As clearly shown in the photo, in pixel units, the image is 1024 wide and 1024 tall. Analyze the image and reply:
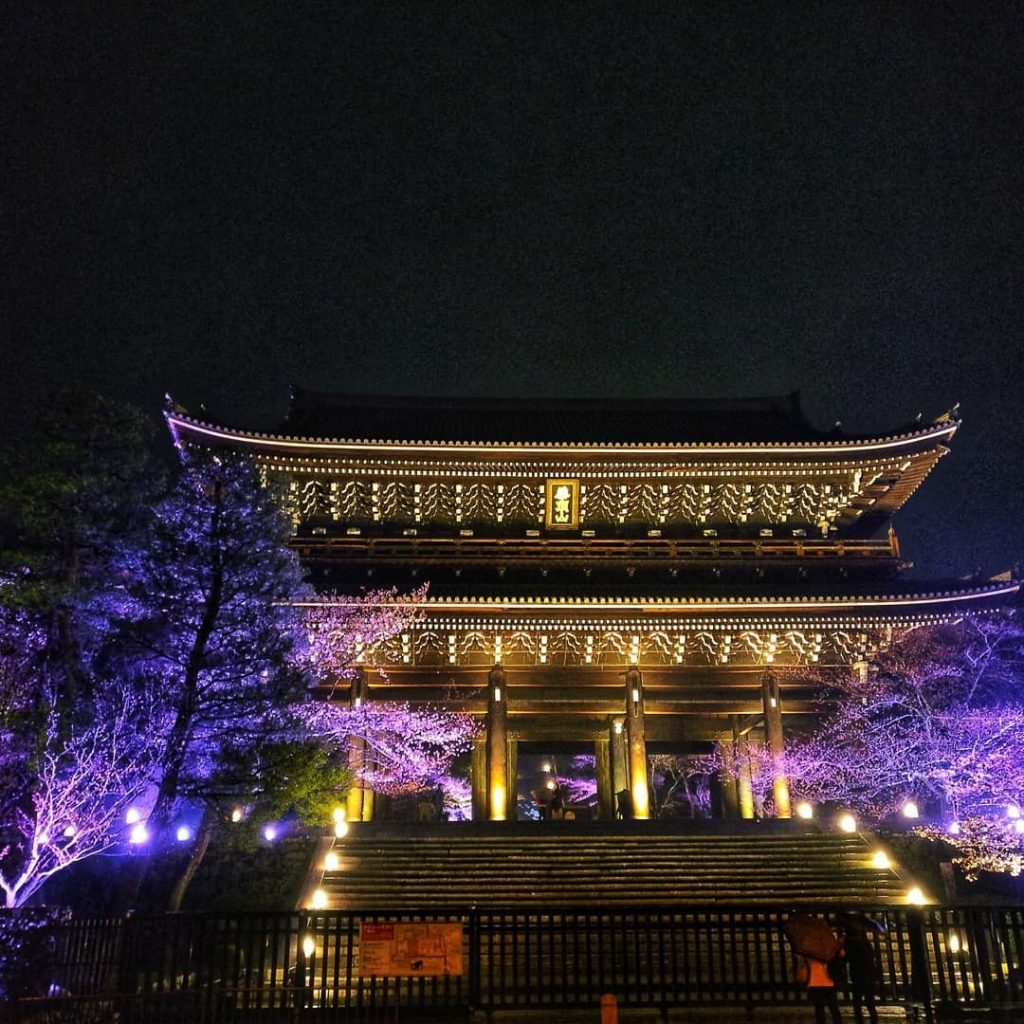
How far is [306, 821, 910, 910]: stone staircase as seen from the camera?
1575cm

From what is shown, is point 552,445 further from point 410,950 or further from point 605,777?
point 410,950

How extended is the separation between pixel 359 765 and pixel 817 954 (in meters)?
14.3

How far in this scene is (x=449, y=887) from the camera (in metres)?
16.1

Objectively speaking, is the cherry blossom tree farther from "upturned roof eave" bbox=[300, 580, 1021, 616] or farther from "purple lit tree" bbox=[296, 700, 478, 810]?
"upturned roof eave" bbox=[300, 580, 1021, 616]

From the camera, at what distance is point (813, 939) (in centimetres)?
870

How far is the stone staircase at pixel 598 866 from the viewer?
51.7 feet

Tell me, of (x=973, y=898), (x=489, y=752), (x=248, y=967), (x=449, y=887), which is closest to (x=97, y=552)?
(x=248, y=967)

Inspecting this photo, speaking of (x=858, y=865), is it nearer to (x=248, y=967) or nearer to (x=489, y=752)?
(x=489, y=752)

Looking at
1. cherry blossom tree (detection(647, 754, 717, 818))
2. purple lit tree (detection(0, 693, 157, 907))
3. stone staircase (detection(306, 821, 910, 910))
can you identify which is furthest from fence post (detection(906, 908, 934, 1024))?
cherry blossom tree (detection(647, 754, 717, 818))

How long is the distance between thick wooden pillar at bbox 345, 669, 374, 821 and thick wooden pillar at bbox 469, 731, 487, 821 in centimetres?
310

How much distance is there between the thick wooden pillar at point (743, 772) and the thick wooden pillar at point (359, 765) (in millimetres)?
10479

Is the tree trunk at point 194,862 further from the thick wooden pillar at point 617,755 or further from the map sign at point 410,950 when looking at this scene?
the thick wooden pillar at point 617,755

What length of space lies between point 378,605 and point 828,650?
12.3 meters

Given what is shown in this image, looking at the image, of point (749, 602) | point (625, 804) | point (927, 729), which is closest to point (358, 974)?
point (625, 804)
